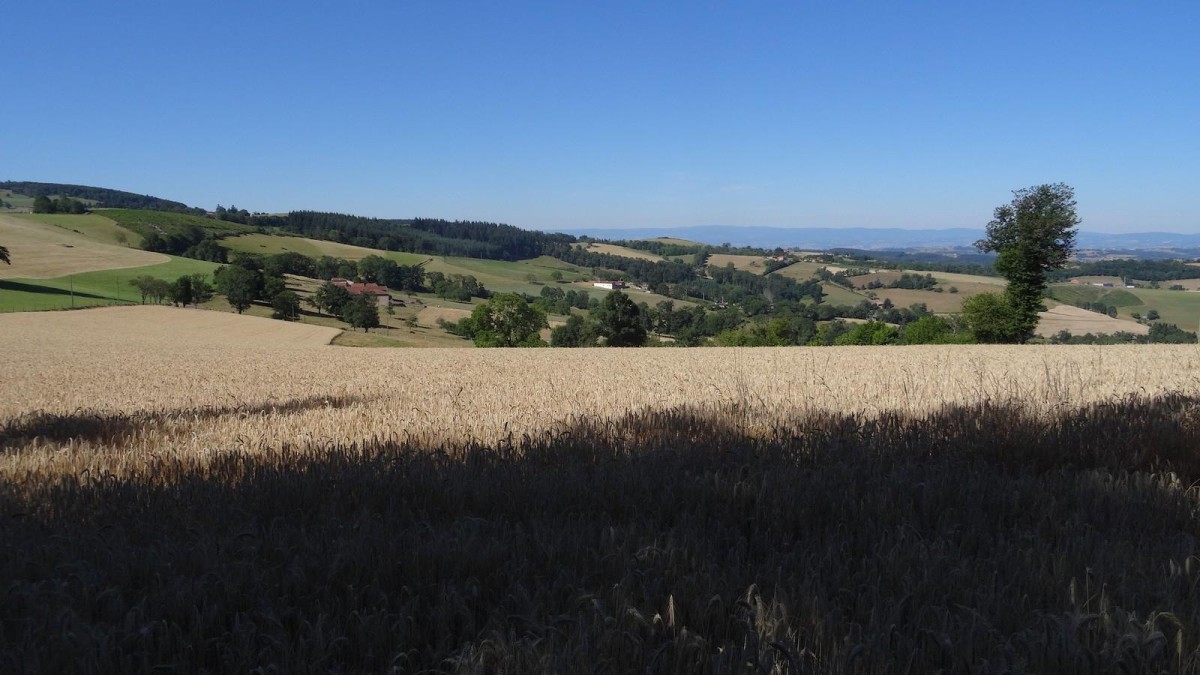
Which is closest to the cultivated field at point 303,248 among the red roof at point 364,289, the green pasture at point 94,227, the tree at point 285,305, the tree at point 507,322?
the green pasture at point 94,227

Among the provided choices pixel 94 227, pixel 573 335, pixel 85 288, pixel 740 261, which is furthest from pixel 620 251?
pixel 85 288

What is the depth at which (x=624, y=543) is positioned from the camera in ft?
10.9

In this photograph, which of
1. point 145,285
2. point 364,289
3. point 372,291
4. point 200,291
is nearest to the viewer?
point 145,285

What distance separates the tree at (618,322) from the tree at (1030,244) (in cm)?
3544

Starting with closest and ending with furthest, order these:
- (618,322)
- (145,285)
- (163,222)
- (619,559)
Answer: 1. (619,559)
2. (618,322)
3. (145,285)
4. (163,222)

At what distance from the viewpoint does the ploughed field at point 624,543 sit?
2.43 m

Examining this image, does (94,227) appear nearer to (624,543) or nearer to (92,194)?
(92,194)

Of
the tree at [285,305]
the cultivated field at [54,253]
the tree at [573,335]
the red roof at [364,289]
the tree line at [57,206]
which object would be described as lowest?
the tree at [573,335]

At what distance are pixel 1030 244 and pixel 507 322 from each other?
50341mm

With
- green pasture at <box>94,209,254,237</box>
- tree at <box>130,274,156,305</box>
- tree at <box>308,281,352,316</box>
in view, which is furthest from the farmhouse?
green pasture at <box>94,209,254,237</box>

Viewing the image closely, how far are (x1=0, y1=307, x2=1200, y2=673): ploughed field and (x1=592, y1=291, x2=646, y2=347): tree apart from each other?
241 ft

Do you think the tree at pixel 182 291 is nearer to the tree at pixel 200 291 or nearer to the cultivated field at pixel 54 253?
the tree at pixel 200 291

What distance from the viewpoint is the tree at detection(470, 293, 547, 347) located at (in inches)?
3206

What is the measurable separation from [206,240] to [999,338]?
113714 millimetres
